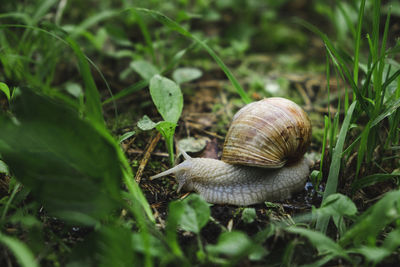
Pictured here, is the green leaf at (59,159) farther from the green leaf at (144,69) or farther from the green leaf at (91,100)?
the green leaf at (144,69)

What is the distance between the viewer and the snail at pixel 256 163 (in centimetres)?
207

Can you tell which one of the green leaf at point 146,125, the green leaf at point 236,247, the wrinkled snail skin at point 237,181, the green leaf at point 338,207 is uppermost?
the green leaf at point 146,125

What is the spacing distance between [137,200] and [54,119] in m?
0.57

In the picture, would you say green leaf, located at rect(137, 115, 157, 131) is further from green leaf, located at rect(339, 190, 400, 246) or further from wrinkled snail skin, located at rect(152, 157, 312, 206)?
green leaf, located at rect(339, 190, 400, 246)

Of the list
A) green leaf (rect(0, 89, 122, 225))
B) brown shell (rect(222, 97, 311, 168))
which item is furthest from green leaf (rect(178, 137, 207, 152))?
green leaf (rect(0, 89, 122, 225))

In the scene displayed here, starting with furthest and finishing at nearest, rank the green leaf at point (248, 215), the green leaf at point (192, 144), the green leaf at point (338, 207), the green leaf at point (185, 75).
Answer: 1. the green leaf at point (185, 75)
2. the green leaf at point (192, 144)
3. the green leaf at point (248, 215)
4. the green leaf at point (338, 207)

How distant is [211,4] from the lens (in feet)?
14.7

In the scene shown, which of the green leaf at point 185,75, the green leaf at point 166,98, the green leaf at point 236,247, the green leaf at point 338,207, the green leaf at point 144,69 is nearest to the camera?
the green leaf at point 236,247

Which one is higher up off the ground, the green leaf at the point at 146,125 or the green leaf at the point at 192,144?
the green leaf at the point at 146,125

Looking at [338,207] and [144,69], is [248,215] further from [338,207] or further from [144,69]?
[144,69]

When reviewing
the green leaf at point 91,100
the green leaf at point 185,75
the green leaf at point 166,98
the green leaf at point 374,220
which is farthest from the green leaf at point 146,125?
the green leaf at point 374,220

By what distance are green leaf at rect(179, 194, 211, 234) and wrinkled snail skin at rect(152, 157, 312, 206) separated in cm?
42

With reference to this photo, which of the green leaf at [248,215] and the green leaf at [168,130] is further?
the green leaf at [168,130]

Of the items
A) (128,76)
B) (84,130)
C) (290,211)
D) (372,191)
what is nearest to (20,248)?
(84,130)
